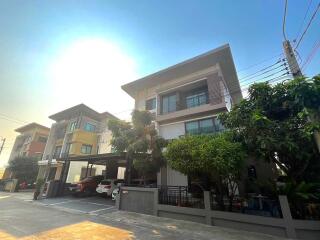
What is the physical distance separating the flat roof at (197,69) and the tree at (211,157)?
8.60 m

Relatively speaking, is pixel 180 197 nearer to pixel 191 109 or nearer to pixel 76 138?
pixel 191 109

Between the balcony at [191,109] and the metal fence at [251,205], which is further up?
the balcony at [191,109]

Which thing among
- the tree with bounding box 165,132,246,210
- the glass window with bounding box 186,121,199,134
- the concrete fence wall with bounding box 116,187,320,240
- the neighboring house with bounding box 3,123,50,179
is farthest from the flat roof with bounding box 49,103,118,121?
the tree with bounding box 165,132,246,210

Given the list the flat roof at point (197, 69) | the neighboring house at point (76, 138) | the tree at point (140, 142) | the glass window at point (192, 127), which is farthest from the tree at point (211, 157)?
the neighboring house at point (76, 138)

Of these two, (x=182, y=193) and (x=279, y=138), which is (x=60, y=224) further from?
(x=279, y=138)

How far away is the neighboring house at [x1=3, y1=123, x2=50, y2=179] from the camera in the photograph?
107ft

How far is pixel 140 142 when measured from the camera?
10633 mm

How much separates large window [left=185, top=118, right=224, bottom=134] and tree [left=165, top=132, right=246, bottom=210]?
4.29 metres

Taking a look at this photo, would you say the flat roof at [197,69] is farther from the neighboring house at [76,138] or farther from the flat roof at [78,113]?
the neighboring house at [76,138]

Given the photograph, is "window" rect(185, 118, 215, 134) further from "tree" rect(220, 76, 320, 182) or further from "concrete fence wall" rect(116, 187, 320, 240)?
"concrete fence wall" rect(116, 187, 320, 240)

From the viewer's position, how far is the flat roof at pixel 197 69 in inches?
568

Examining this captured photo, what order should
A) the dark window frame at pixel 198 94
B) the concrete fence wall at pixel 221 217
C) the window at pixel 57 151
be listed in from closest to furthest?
the concrete fence wall at pixel 221 217, the dark window frame at pixel 198 94, the window at pixel 57 151

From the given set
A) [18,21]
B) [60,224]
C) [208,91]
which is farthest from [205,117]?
[18,21]

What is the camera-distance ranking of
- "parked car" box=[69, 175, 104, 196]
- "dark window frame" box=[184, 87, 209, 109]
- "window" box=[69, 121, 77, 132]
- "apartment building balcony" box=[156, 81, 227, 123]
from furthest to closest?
"window" box=[69, 121, 77, 132], "parked car" box=[69, 175, 104, 196], "dark window frame" box=[184, 87, 209, 109], "apartment building balcony" box=[156, 81, 227, 123]
